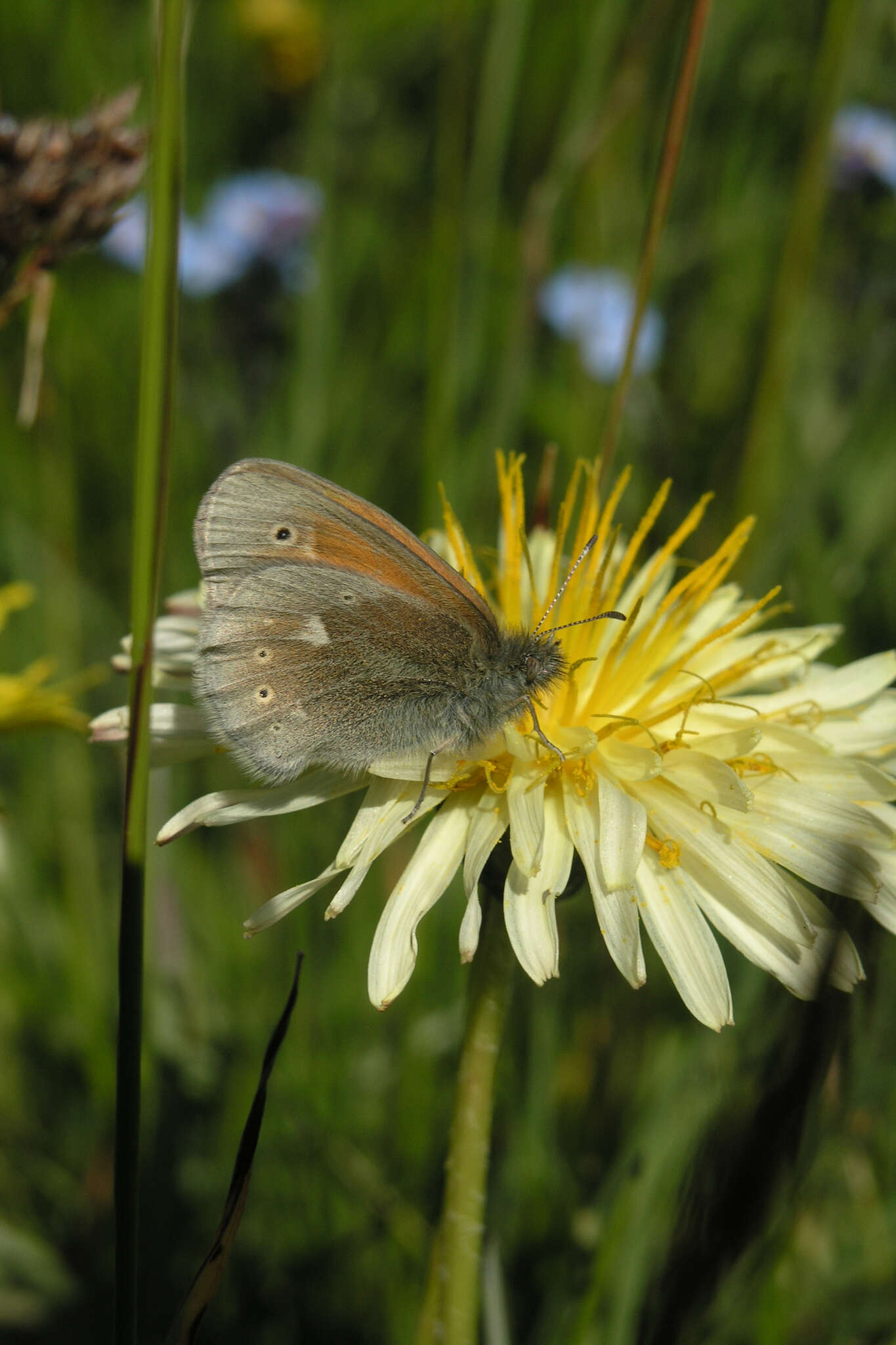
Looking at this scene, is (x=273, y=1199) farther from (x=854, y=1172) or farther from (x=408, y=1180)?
(x=854, y=1172)

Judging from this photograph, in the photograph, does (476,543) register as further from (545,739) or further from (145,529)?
(145,529)

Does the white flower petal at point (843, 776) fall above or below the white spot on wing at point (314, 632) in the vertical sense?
below

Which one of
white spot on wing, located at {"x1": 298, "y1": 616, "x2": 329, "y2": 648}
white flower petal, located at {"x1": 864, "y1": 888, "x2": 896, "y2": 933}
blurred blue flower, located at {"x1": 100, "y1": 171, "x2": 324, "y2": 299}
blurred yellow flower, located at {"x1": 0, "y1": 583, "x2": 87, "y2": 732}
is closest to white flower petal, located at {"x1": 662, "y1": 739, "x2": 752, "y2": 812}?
white flower petal, located at {"x1": 864, "y1": 888, "x2": 896, "y2": 933}

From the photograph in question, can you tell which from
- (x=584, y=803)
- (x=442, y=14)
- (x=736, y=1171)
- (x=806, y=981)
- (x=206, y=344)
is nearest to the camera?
(x=736, y=1171)

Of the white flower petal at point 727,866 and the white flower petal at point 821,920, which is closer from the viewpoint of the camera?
the white flower petal at point 821,920

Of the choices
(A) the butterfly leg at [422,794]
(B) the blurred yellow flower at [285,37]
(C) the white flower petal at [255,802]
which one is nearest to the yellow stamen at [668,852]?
(A) the butterfly leg at [422,794]

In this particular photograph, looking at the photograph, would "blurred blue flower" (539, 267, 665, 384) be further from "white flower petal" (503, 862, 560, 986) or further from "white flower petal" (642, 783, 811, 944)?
"white flower petal" (503, 862, 560, 986)

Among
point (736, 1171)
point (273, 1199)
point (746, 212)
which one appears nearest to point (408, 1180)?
point (273, 1199)

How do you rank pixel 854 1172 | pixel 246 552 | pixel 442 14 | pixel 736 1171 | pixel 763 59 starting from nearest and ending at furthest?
pixel 736 1171 → pixel 246 552 → pixel 854 1172 → pixel 763 59 → pixel 442 14

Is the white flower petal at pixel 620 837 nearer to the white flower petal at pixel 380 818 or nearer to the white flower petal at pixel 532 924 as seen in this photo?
the white flower petal at pixel 532 924
